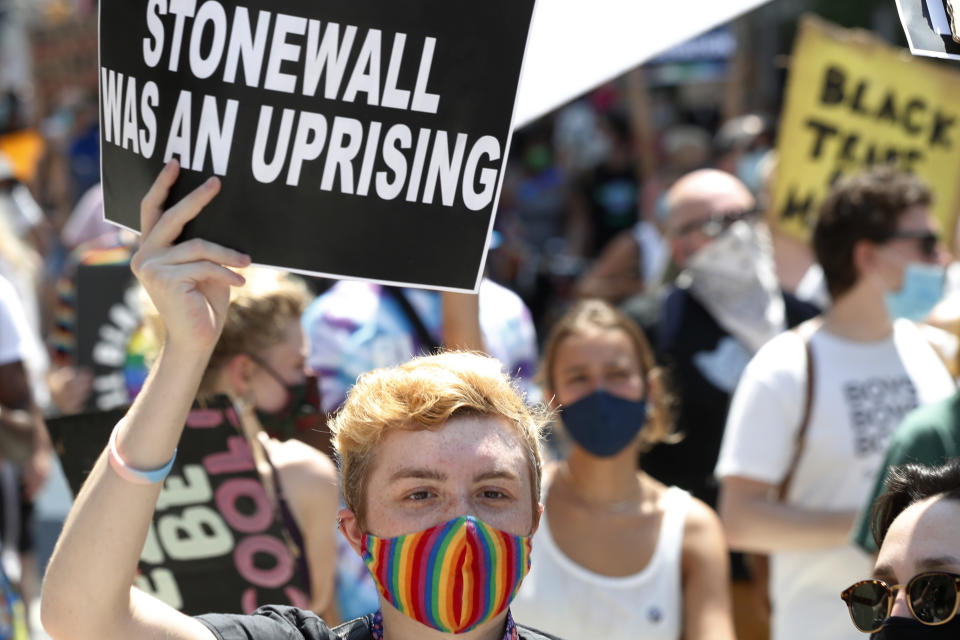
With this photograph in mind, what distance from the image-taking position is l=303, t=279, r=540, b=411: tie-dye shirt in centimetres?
427

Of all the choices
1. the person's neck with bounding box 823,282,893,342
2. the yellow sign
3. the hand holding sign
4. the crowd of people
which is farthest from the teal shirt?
the yellow sign

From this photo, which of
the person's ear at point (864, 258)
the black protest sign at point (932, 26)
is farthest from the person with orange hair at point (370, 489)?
the person's ear at point (864, 258)

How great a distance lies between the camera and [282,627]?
218cm

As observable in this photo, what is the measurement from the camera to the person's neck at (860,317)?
4090 mm

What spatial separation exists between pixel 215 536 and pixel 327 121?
3.85 feet

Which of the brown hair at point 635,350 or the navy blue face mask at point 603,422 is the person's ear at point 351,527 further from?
the brown hair at point 635,350

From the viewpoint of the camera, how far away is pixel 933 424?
10.4 ft

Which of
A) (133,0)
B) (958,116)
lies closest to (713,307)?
(958,116)

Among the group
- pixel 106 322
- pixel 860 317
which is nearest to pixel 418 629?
pixel 860 317

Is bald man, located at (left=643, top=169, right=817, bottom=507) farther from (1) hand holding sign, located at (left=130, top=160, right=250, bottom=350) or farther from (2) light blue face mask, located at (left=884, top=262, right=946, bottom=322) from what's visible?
(1) hand holding sign, located at (left=130, top=160, right=250, bottom=350)

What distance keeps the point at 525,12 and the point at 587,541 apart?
1.80 meters

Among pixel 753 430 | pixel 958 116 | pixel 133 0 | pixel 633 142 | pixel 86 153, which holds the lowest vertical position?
pixel 86 153

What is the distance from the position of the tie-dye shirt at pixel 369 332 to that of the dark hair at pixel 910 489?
1.95m

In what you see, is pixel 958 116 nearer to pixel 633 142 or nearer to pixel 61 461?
pixel 61 461
